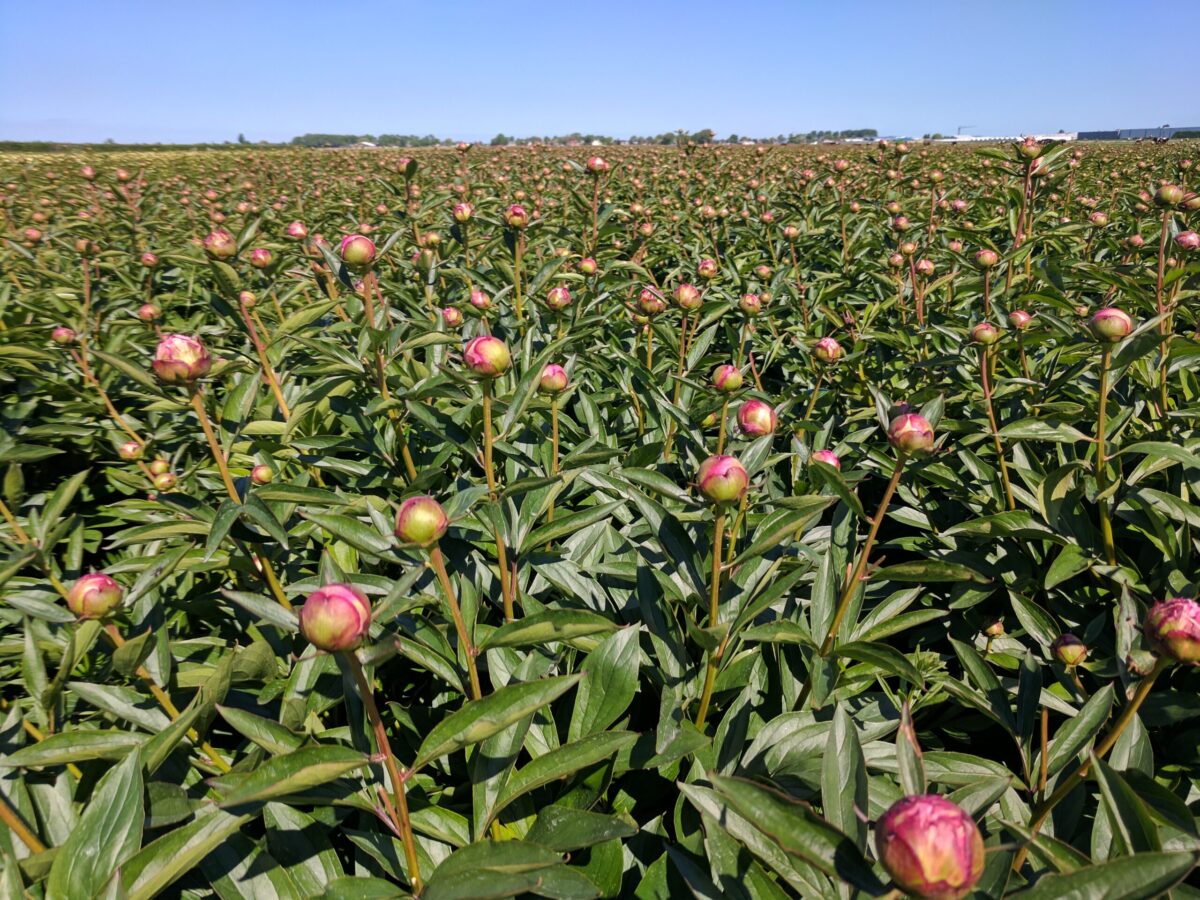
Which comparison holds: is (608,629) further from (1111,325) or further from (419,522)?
(1111,325)

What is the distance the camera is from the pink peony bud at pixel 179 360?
1365mm

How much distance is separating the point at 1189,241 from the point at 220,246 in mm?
2831

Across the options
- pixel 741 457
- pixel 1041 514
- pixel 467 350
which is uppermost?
pixel 467 350

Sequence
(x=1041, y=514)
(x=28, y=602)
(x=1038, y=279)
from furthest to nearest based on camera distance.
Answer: (x=1038, y=279) < (x=1041, y=514) < (x=28, y=602)

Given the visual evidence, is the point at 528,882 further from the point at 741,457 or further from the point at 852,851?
the point at 741,457

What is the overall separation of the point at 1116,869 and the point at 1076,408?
1.26 meters

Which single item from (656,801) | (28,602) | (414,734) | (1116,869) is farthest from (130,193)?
(1116,869)

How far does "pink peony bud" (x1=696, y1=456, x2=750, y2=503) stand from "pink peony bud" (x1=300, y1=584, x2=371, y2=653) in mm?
576

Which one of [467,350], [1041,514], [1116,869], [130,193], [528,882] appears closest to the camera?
[1116,869]

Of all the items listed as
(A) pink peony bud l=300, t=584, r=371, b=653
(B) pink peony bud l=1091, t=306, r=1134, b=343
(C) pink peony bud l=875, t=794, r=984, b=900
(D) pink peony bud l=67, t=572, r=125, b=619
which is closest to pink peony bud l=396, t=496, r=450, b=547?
(A) pink peony bud l=300, t=584, r=371, b=653

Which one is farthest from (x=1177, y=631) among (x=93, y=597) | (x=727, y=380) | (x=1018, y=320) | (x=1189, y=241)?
(x=1189, y=241)

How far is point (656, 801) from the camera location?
135cm

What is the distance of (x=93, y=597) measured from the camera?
3.65 ft

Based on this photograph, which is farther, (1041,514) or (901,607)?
(1041,514)
